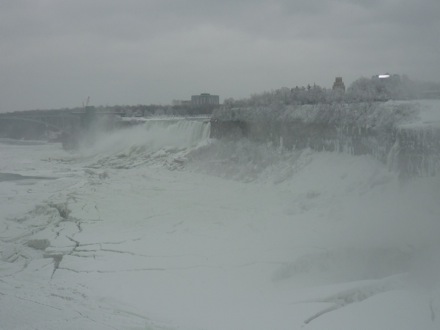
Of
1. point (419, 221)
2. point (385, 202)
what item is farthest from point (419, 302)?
point (385, 202)

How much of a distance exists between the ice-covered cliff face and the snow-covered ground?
504 mm

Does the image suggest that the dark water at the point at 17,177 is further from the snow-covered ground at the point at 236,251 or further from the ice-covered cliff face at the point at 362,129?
the ice-covered cliff face at the point at 362,129

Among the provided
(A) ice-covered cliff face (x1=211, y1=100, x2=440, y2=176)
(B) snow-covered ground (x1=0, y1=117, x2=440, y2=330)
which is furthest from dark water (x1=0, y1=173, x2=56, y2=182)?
(A) ice-covered cliff face (x1=211, y1=100, x2=440, y2=176)

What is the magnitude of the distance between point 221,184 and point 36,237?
8.39m

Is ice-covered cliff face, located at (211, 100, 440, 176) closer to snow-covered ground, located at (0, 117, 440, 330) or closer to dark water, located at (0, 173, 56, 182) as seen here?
snow-covered ground, located at (0, 117, 440, 330)

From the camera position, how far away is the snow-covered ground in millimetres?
7430

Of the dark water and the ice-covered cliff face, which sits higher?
the ice-covered cliff face

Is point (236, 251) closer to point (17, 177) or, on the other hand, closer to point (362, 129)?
point (362, 129)

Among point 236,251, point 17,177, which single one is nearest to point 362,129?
point 236,251

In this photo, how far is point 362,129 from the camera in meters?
15.8

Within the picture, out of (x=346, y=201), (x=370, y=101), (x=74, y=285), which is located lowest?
(x=74, y=285)

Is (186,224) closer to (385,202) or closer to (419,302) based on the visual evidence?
(385,202)

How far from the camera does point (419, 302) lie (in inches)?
284

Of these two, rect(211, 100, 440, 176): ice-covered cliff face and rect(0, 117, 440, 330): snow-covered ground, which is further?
rect(211, 100, 440, 176): ice-covered cliff face
